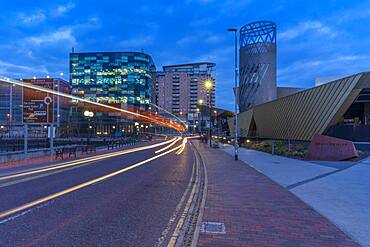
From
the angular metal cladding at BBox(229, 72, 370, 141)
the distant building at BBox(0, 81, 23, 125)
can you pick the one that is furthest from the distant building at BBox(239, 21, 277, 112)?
the distant building at BBox(0, 81, 23, 125)

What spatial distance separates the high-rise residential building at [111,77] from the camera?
129 m

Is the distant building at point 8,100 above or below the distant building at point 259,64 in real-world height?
below

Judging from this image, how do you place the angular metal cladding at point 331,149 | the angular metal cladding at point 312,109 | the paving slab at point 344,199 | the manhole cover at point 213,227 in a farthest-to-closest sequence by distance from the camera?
the angular metal cladding at point 312,109
the angular metal cladding at point 331,149
the paving slab at point 344,199
the manhole cover at point 213,227

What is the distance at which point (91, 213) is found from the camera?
6875 millimetres

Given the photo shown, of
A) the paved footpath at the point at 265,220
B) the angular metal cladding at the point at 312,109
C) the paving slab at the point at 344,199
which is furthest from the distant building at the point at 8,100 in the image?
the paving slab at the point at 344,199

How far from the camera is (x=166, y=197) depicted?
877 centimetres

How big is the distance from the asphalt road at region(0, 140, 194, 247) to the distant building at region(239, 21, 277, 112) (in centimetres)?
8470

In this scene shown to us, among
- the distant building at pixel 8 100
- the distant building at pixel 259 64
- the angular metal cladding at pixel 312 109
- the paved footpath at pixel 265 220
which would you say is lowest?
the paved footpath at pixel 265 220

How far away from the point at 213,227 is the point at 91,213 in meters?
2.98

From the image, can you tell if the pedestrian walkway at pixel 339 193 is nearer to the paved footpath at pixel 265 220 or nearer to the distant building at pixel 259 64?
the paved footpath at pixel 265 220

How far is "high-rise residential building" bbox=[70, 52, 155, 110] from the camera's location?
423 feet

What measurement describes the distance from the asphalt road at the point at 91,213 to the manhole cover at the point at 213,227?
0.84 m

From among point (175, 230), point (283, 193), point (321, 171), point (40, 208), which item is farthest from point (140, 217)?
point (321, 171)

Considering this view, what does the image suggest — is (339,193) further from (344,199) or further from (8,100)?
(8,100)
